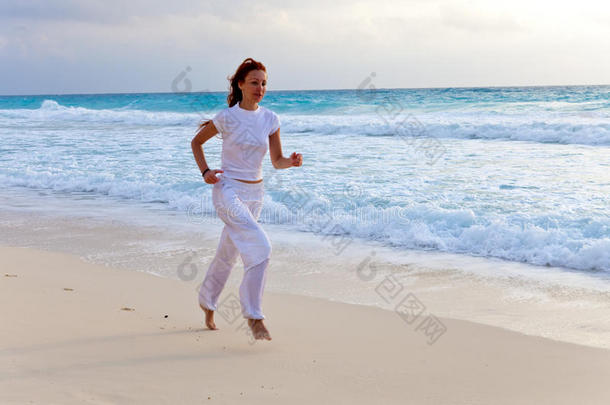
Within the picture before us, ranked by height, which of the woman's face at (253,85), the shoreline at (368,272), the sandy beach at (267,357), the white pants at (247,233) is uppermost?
the woman's face at (253,85)

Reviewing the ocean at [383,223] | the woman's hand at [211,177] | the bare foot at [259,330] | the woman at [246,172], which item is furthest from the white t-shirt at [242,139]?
the ocean at [383,223]

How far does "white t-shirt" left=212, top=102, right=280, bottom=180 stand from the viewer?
411 cm

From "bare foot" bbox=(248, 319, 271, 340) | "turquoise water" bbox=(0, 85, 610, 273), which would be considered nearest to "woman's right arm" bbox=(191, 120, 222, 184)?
"bare foot" bbox=(248, 319, 271, 340)

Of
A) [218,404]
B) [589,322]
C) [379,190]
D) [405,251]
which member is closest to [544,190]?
[379,190]

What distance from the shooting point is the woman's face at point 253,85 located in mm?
4113

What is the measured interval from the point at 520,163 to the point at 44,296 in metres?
11.9

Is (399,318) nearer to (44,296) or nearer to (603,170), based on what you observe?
(44,296)

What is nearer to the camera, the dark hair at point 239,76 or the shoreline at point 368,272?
the dark hair at point 239,76

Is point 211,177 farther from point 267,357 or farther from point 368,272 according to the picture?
point 368,272

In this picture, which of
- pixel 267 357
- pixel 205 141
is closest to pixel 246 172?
pixel 205 141

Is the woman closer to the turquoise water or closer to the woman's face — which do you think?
the woman's face

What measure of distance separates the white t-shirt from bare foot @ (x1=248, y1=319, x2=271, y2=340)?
3.09 ft

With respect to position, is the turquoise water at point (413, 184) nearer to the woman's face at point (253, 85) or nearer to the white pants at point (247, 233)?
the white pants at point (247, 233)

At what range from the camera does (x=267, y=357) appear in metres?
3.84
